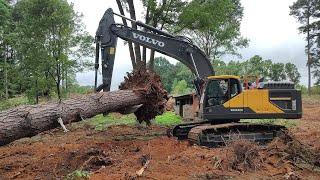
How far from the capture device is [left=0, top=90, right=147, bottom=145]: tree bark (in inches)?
339

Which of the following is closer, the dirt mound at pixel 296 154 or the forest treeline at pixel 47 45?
the dirt mound at pixel 296 154

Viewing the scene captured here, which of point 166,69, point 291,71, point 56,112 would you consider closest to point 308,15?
point 291,71

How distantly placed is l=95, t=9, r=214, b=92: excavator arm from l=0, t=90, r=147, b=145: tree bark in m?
1.51

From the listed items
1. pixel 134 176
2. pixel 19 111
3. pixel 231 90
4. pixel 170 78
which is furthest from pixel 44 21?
pixel 170 78

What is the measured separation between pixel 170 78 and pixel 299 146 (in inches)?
2086

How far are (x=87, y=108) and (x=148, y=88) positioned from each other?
8.55 ft

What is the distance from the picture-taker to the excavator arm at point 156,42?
13258 millimetres

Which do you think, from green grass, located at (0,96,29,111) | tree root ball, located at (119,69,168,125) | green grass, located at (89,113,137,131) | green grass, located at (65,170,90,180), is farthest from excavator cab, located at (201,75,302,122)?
green grass, located at (0,96,29,111)

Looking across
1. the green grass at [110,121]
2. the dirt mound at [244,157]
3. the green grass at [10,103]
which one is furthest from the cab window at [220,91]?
the green grass at [10,103]

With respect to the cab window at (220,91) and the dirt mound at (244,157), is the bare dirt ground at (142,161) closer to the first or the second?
the dirt mound at (244,157)

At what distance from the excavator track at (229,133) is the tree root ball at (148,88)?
1332 millimetres

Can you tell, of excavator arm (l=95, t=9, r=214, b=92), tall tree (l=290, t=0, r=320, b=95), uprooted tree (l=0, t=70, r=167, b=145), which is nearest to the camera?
uprooted tree (l=0, t=70, r=167, b=145)

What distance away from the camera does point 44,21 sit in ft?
77.9

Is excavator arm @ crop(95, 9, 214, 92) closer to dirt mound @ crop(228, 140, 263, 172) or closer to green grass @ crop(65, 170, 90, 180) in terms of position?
dirt mound @ crop(228, 140, 263, 172)
